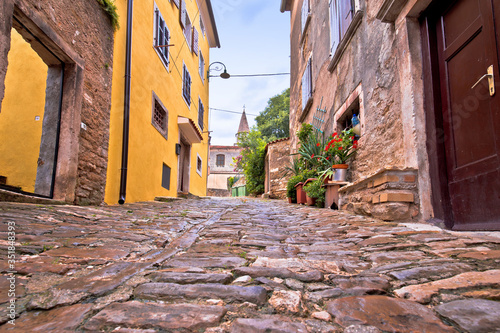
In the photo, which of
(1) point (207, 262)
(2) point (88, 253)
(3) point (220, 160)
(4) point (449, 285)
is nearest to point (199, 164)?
(2) point (88, 253)

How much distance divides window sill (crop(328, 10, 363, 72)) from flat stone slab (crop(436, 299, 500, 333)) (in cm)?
478

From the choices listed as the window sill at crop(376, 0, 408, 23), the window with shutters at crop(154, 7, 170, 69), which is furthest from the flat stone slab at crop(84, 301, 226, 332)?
the window with shutters at crop(154, 7, 170, 69)

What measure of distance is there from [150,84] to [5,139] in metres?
3.28

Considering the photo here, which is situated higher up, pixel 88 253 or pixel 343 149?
pixel 343 149

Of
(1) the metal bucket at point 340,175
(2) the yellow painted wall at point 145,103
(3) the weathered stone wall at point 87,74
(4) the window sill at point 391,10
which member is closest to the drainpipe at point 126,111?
(2) the yellow painted wall at point 145,103

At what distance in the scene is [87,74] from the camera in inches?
197

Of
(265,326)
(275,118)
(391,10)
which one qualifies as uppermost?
(275,118)

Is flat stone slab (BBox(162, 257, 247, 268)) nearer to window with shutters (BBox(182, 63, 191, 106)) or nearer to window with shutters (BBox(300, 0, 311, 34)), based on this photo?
window with shutters (BBox(300, 0, 311, 34))

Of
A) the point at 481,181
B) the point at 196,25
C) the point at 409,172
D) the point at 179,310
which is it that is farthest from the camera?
the point at 196,25

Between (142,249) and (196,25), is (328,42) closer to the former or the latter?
(142,249)

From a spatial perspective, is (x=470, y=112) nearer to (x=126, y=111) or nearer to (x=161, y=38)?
(x=126, y=111)

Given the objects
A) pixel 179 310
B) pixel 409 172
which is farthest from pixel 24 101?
pixel 409 172

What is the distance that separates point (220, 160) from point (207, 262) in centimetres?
3241

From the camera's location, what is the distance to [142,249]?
2.36 meters
